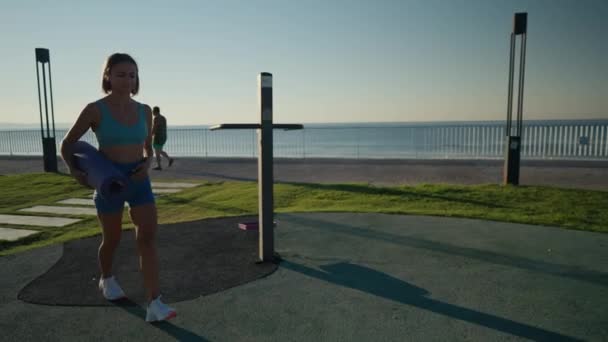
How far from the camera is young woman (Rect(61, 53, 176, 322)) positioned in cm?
256

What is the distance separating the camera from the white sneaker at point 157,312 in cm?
264

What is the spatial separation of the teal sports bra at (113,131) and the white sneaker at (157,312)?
1066 millimetres

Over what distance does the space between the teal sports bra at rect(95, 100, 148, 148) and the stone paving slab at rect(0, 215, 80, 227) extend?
3.81 m

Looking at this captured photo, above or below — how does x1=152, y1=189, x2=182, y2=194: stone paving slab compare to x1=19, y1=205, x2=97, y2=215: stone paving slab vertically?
above

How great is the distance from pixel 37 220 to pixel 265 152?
4.33 metres

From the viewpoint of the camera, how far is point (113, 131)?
2.59 meters

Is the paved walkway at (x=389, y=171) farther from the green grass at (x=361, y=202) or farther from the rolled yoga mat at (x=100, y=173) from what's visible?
the rolled yoga mat at (x=100, y=173)

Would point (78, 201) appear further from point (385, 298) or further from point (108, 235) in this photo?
point (385, 298)

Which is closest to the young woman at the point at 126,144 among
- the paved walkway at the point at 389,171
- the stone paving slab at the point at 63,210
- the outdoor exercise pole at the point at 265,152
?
the outdoor exercise pole at the point at 265,152

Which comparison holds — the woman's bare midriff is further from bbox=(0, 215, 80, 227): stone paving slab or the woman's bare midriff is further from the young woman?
bbox=(0, 215, 80, 227): stone paving slab

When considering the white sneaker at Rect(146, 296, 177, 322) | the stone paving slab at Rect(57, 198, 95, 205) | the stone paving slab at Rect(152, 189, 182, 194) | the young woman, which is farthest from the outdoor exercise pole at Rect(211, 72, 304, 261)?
the stone paving slab at Rect(152, 189, 182, 194)

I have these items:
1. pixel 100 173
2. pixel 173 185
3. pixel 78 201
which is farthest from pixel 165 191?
pixel 100 173

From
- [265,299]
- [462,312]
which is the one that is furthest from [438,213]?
[265,299]

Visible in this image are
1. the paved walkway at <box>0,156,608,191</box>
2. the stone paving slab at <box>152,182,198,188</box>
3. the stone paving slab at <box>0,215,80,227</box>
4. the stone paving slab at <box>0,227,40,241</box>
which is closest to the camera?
the stone paving slab at <box>0,227,40,241</box>
